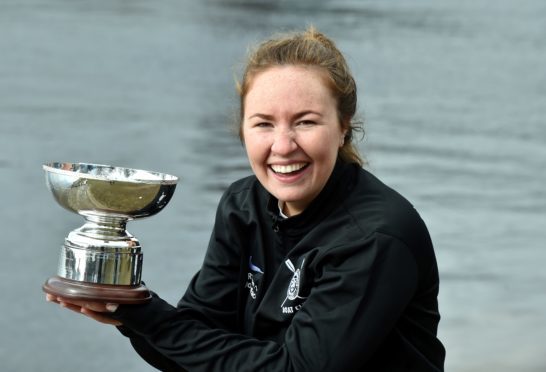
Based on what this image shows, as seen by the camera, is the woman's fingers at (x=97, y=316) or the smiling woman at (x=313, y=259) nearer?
the smiling woman at (x=313, y=259)

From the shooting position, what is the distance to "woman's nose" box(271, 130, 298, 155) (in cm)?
314

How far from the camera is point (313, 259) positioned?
3.13 meters

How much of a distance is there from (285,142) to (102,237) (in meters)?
0.53

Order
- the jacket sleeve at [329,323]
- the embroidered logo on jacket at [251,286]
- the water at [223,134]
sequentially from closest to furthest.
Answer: the jacket sleeve at [329,323]
the embroidered logo on jacket at [251,286]
the water at [223,134]

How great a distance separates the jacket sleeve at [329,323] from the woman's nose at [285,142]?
275 millimetres

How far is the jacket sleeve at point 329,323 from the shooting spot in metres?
3.02

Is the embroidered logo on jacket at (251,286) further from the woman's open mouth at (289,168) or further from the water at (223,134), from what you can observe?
the water at (223,134)

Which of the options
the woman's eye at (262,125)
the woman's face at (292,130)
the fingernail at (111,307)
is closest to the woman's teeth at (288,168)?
the woman's face at (292,130)

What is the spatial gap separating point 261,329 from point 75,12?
13610mm

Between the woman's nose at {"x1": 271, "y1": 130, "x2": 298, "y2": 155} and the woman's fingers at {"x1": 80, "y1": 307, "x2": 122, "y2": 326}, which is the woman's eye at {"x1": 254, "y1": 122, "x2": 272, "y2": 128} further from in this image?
the woman's fingers at {"x1": 80, "y1": 307, "x2": 122, "y2": 326}

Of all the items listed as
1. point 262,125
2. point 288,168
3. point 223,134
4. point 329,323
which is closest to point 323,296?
point 329,323

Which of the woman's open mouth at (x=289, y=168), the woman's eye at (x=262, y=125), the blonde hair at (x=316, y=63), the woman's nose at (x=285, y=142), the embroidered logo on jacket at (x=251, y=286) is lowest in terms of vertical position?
the embroidered logo on jacket at (x=251, y=286)

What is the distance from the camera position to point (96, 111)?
34.7 feet

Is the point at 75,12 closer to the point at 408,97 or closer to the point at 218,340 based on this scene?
the point at 408,97
